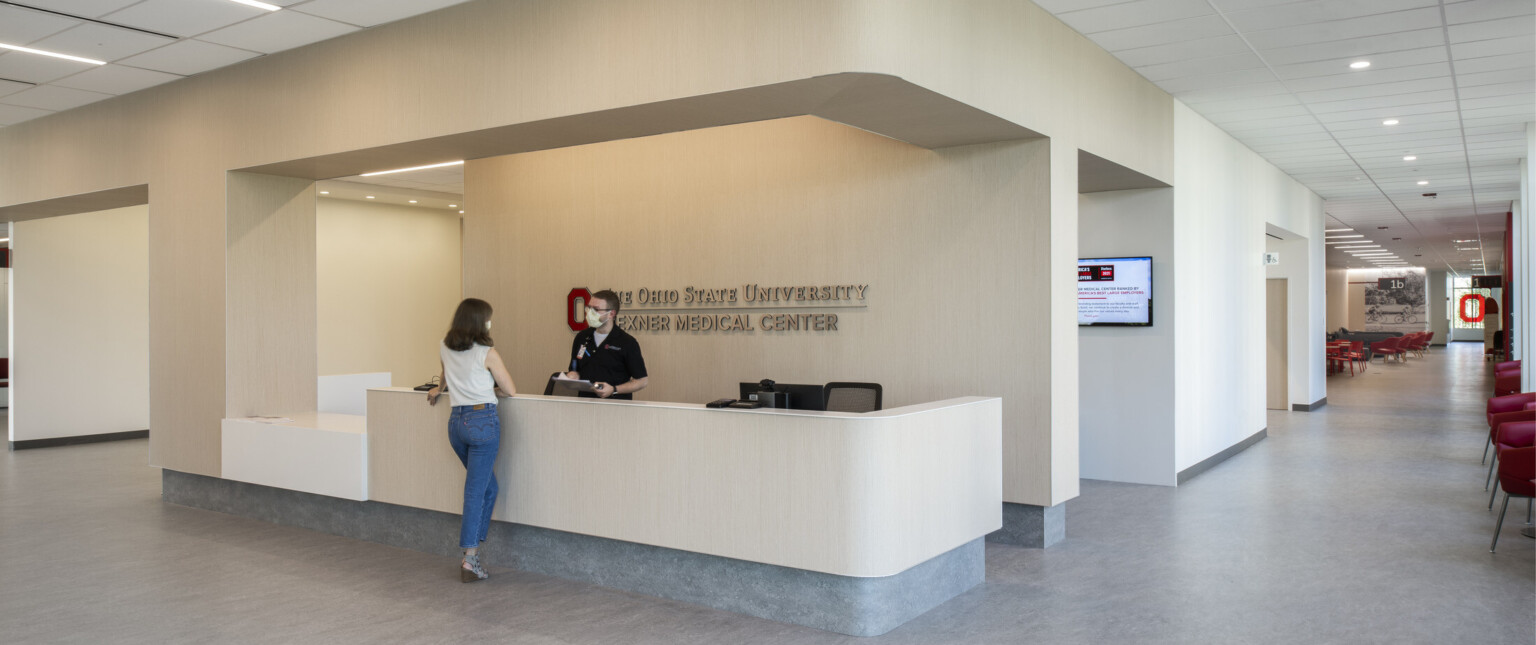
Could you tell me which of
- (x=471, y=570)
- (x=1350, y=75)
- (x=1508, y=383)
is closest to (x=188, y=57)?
(x=471, y=570)

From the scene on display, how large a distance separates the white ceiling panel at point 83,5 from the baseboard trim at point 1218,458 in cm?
806

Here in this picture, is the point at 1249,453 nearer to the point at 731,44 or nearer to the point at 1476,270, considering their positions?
the point at 731,44

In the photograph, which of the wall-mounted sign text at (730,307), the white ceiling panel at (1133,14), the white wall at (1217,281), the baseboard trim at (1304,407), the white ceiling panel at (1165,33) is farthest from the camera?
the baseboard trim at (1304,407)

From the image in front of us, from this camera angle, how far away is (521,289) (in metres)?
8.14

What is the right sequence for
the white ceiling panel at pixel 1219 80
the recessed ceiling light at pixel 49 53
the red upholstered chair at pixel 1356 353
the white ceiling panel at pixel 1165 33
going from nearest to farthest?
the white ceiling panel at pixel 1165 33 < the recessed ceiling light at pixel 49 53 < the white ceiling panel at pixel 1219 80 < the red upholstered chair at pixel 1356 353

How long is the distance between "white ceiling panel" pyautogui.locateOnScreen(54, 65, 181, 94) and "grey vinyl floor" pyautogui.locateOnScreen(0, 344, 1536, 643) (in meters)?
3.15

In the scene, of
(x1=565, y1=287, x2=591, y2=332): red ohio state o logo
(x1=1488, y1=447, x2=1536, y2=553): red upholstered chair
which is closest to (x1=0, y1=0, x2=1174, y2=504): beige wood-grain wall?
(x1=565, y1=287, x2=591, y2=332): red ohio state o logo

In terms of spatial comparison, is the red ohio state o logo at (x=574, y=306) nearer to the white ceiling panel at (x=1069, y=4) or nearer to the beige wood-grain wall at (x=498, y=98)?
the beige wood-grain wall at (x=498, y=98)

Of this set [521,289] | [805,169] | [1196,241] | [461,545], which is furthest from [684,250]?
[1196,241]

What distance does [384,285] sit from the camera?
1359cm

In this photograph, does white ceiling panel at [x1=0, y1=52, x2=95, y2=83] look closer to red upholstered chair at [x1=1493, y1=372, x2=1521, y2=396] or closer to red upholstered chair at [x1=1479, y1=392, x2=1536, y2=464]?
red upholstered chair at [x1=1479, y1=392, x2=1536, y2=464]

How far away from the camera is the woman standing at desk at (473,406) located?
509 cm

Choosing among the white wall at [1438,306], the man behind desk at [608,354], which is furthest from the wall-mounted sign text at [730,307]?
the white wall at [1438,306]

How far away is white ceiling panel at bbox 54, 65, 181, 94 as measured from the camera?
693 centimetres
